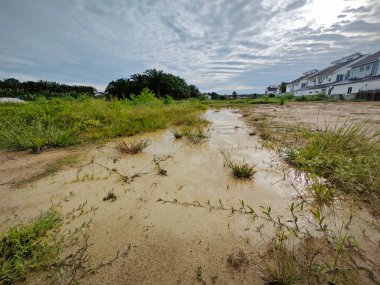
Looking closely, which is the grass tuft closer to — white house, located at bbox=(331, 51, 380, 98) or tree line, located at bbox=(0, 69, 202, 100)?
white house, located at bbox=(331, 51, 380, 98)

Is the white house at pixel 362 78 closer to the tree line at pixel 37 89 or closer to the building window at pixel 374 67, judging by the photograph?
the building window at pixel 374 67

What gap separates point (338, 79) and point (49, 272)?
150ft

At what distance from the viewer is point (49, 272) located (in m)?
1.12

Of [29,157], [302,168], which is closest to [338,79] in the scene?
[302,168]

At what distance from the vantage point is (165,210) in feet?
5.64

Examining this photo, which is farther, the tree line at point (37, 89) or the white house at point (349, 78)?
the tree line at point (37, 89)

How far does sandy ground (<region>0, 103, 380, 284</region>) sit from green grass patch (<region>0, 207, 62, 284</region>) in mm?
157

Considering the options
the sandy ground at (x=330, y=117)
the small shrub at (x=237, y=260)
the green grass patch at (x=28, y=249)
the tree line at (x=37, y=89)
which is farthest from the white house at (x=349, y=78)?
the tree line at (x=37, y=89)

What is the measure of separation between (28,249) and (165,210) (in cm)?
97

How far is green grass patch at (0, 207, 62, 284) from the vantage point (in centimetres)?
109

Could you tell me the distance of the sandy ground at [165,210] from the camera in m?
1.18

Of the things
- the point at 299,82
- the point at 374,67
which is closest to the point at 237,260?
the point at 374,67

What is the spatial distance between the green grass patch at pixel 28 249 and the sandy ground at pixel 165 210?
6.2 inches

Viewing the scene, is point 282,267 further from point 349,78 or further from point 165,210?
point 349,78
